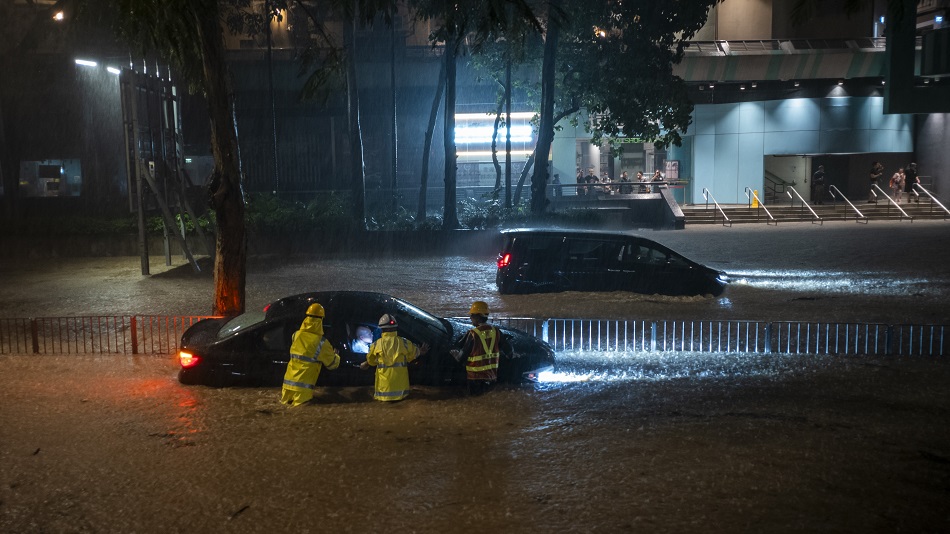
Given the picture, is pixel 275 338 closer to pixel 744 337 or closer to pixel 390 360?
pixel 390 360

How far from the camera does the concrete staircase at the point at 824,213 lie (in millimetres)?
34844

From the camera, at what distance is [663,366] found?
10422 mm

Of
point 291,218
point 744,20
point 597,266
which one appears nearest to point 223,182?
point 597,266

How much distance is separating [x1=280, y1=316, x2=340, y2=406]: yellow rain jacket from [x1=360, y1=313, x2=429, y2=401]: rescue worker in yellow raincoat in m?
0.41

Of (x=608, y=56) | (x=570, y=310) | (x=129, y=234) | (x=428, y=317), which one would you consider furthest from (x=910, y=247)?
(x=129, y=234)

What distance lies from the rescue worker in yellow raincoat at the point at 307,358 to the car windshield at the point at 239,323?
3.15 feet

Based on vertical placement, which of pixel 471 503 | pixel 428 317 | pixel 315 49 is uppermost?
pixel 315 49

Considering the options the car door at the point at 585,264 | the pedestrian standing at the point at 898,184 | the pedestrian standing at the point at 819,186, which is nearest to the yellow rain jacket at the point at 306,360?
the car door at the point at 585,264

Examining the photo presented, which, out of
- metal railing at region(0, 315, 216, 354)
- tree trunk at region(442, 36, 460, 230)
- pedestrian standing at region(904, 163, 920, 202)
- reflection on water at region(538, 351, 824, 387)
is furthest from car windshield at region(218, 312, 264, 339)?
pedestrian standing at region(904, 163, 920, 202)

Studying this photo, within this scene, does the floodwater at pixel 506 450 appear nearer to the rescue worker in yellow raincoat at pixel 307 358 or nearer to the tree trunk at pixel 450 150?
the rescue worker in yellow raincoat at pixel 307 358

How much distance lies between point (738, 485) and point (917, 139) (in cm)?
4110

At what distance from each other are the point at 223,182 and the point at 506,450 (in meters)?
6.88

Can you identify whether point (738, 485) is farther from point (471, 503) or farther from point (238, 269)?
point (238, 269)

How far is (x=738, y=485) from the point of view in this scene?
6.28m
